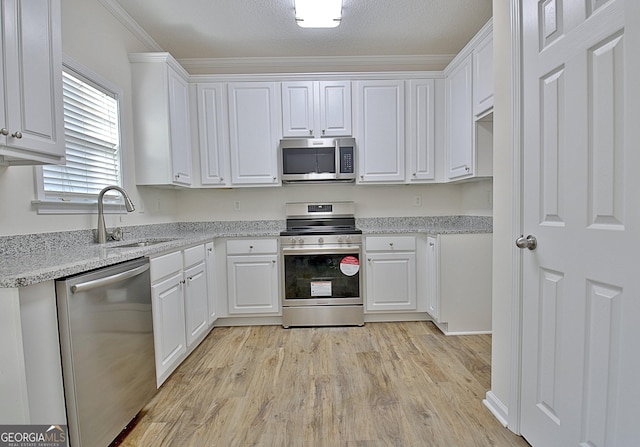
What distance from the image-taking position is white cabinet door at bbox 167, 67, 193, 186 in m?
2.76

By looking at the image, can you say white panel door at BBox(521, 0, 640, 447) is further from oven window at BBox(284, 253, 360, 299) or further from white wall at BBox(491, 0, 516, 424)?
oven window at BBox(284, 253, 360, 299)

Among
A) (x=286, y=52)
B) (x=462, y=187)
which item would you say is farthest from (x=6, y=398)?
(x=462, y=187)

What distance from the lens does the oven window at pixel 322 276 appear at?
9.74ft

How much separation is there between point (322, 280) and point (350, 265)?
0.29 meters

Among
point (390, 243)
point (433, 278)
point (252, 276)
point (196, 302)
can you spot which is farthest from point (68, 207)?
point (433, 278)

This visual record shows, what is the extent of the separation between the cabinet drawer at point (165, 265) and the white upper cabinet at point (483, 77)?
8.03 feet

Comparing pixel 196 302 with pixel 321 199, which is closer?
pixel 196 302

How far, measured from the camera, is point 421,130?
318 cm

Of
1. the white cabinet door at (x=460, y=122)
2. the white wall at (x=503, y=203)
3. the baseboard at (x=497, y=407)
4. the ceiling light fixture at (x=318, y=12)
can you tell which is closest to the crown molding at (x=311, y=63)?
→ the white cabinet door at (x=460, y=122)

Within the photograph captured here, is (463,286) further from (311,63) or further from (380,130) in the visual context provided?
(311,63)

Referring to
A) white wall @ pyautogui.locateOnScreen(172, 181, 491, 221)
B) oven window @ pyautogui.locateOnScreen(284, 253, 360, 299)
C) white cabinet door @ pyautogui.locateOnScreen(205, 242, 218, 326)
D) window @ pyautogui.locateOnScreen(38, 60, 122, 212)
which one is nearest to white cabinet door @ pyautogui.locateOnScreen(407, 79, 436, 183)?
white wall @ pyautogui.locateOnScreen(172, 181, 491, 221)

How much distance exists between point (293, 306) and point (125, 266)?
169 cm

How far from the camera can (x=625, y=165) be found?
0.99m

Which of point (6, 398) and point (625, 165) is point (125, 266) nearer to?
point (6, 398)
